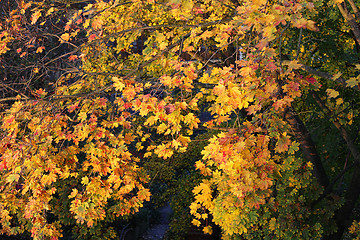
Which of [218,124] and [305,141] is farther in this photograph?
[305,141]

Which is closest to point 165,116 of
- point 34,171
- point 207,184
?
point 207,184

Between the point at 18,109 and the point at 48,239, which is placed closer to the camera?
the point at 18,109

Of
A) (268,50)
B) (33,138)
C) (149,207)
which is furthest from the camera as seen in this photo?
(149,207)

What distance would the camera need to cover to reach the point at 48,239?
6016 mm

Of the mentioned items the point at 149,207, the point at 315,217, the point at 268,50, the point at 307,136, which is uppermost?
the point at 268,50

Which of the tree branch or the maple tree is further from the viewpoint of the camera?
the tree branch

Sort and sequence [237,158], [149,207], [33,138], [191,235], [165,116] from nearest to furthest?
1. [237,158]
2. [165,116]
3. [33,138]
4. [191,235]
5. [149,207]

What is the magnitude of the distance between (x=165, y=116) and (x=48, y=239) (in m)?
3.38

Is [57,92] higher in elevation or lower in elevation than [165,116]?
lower

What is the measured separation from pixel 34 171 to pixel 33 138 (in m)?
0.52

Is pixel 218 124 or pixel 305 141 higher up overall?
pixel 218 124

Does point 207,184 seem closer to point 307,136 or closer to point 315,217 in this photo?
point 307,136

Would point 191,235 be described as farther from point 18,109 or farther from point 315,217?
point 18,109

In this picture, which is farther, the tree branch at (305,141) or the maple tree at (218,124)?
the tree branch at (305,141)
